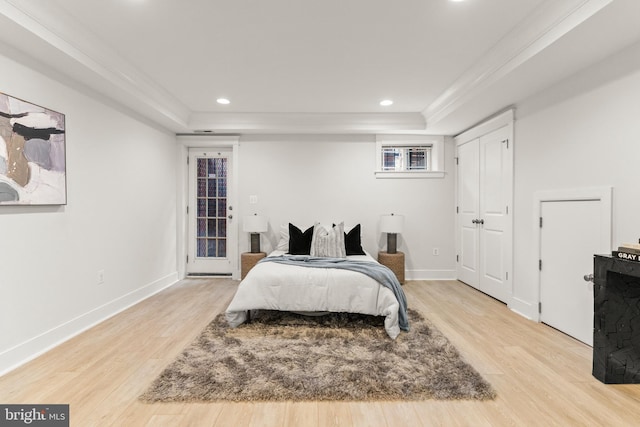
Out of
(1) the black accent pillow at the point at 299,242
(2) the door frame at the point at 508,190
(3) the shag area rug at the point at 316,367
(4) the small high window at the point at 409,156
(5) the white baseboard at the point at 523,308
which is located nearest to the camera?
(3) the shag area rug at the point at 316,367

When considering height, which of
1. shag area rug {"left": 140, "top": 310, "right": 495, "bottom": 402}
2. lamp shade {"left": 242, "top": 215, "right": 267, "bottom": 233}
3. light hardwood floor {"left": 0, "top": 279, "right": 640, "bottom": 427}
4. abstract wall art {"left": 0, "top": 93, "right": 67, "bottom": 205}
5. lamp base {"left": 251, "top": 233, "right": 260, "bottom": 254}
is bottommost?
light hardwood floor {"left": 0, "top": 279, "right": 640, "bottom": 427}

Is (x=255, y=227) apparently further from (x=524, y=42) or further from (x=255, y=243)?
(x=524, y=42)

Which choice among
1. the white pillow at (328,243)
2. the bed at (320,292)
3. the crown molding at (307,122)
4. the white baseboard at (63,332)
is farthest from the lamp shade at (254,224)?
the bed at (320,292)

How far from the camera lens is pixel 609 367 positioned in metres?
2.06

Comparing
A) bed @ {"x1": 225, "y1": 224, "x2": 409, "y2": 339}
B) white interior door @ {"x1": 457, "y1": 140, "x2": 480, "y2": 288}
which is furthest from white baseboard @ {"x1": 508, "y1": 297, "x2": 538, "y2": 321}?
bed @ {"x1": 225, "y1": 224, "x2": 409, "y2": 339}

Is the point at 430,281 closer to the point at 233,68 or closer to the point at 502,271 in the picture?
the point at 502,271

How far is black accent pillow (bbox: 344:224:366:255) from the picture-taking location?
14.5 feet

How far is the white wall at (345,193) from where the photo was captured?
199 inches

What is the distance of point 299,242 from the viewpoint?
4.41m

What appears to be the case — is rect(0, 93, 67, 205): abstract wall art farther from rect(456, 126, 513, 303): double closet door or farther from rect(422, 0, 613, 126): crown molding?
rect(456, 126, 513, 303): double closet door

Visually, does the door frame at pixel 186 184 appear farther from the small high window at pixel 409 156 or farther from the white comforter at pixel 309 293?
the small high window at pixel 409 156

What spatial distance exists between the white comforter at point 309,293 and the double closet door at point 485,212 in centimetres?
188

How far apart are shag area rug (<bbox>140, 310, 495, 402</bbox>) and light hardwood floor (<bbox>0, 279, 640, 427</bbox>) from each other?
8cm

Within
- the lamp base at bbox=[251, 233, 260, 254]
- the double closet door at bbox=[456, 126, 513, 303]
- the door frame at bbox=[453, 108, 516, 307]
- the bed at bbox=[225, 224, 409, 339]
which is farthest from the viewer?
the lamp base at bbox=[251, 233, 260, 254]
